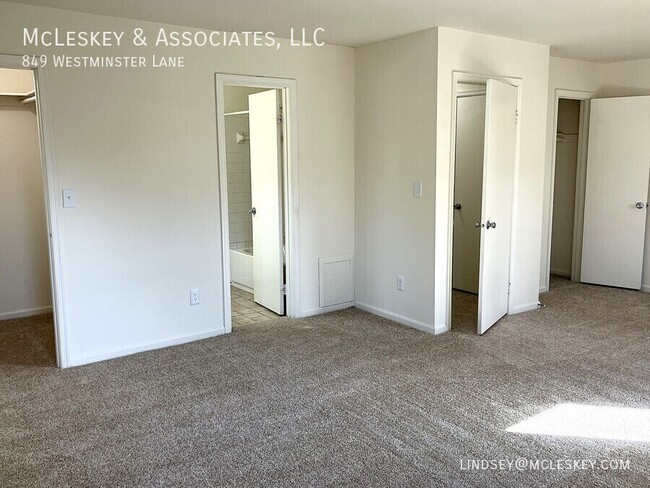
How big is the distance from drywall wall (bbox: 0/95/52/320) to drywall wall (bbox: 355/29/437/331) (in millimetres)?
2881

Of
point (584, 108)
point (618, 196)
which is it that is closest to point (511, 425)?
point (618, 196)

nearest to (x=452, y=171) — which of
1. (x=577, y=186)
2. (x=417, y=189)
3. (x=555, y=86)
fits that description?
(x=417, y=189)

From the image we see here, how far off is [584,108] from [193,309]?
15.1ft

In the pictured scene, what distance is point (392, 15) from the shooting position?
3686 mm

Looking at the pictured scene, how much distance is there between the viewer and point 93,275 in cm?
381

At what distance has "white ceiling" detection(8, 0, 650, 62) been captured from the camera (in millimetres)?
3387

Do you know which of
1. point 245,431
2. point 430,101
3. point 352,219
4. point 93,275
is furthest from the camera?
point 352,219

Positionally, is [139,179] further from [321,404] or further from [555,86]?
[555,86]

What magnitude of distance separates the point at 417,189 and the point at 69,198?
2542 mm

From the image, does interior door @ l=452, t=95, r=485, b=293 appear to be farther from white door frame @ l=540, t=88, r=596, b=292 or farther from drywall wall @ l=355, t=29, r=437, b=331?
drywall wall @ l=355, t=29, r=437, b=331

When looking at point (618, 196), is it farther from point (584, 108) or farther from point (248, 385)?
point (248, 385)

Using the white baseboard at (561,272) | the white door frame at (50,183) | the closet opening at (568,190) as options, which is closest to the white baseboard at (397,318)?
the closet opening at (568,190)

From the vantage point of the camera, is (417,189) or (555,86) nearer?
(417,189)

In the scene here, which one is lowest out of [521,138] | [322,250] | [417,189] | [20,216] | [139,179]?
[322,250]
